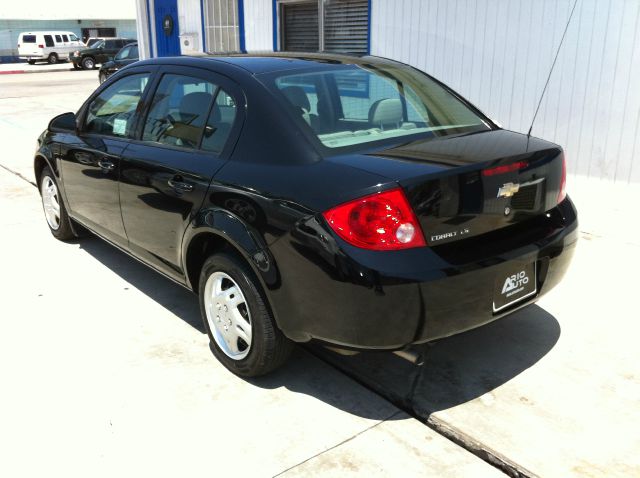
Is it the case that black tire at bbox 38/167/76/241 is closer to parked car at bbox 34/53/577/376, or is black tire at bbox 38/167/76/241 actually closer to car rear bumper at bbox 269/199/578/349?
parked car at bbox 34/53/577/376

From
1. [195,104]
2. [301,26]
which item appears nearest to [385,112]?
[195,104]

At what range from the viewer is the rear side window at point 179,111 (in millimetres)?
3553

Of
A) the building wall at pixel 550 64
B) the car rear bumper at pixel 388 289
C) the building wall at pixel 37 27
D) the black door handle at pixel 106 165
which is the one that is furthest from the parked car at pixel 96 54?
the car rear bumper at pixel 388 289

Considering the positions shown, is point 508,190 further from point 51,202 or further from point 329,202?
point 51,202

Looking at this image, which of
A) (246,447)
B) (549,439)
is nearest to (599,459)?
(549,439)

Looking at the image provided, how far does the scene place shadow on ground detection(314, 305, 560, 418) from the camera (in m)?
3.18

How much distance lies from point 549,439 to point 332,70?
7.26 feet

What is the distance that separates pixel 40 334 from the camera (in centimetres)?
390

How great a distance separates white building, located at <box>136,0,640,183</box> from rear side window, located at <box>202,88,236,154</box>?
3377 mm

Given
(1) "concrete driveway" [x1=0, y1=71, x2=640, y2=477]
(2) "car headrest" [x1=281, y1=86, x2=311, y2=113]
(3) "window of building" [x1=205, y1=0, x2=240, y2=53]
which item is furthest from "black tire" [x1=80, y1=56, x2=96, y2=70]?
(2) "car headrest" [x1=281, y1=86, x2=311, y2=113]

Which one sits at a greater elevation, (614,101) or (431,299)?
(614,101)

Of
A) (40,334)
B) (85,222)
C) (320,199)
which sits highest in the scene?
(320,199)

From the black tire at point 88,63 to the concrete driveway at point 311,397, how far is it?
31983mm

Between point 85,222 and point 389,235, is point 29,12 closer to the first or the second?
point 85,222
